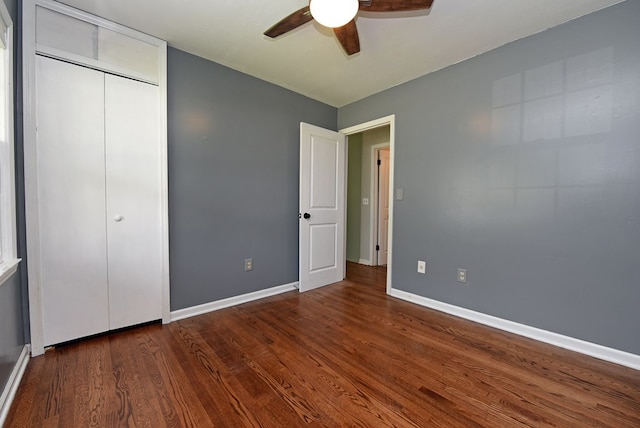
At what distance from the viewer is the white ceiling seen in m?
1.78

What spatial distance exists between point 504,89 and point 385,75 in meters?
1.12

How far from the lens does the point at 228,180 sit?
264 centimetres

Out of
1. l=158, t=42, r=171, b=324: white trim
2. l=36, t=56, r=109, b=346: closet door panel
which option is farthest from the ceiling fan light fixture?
l=36, t=56, r=109, b=346: closet door panel

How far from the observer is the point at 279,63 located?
8.34 feet

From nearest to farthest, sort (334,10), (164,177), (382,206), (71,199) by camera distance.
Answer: (334,10), (71,199), (164,177), (382,206)

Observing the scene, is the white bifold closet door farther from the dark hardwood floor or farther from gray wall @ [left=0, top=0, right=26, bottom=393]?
the dark hardwood floor

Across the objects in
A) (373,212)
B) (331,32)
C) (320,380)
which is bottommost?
(320,380)

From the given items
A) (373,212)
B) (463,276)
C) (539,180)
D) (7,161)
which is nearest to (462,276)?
(463,276)

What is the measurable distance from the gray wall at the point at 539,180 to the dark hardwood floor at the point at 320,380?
0.38 m

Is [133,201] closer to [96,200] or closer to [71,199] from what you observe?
[96,200]

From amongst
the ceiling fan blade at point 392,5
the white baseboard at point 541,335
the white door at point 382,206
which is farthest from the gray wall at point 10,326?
the white door at point 382,206

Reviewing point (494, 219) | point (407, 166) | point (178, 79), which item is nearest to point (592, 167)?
point (494, 219)

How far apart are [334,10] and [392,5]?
1.25 feet

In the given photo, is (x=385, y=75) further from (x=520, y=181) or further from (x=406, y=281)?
(x=406, y=281)
